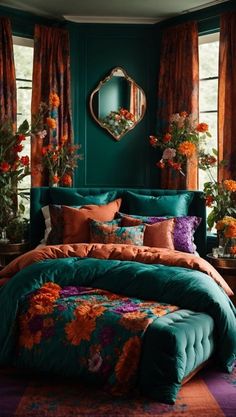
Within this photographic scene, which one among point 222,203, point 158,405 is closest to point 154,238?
point 222,203

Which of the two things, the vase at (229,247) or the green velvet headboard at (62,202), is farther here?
the green velvet headboard at (62,202)

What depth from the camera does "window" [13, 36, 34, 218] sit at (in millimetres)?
6008

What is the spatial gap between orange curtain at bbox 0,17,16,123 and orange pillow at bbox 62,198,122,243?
1.31 m

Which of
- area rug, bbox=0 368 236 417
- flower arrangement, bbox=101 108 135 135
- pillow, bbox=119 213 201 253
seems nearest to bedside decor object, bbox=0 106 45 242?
flower arrangement, bbox=101 108 135 135

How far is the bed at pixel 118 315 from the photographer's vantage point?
2.97 meters

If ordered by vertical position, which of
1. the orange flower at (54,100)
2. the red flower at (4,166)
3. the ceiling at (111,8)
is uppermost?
the ceiling at (111,8)

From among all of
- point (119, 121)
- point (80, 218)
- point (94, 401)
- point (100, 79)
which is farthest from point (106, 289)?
point (100, 79)

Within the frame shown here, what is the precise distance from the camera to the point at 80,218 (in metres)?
4.98

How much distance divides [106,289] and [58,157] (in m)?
2.48

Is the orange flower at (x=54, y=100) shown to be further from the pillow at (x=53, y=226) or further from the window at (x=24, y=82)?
the pillow at (x=53, y=226)

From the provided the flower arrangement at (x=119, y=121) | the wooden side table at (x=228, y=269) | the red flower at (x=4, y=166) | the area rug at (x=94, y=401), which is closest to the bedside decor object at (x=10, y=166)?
the red flower at (x=4, y=166)

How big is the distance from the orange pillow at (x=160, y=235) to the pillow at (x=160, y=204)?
313 mm

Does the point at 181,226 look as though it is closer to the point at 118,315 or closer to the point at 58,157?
the point at 58,157

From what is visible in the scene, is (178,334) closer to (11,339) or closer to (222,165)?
(11,339)
